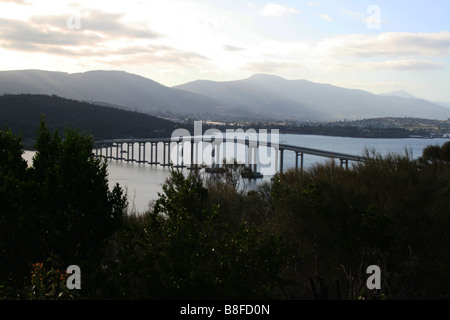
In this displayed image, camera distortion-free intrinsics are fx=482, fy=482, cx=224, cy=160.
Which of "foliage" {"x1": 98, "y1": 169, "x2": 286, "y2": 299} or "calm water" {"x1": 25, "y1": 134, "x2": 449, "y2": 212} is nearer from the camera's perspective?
"foliage" {"x1": 98, "y1": 169, "x2": 286, "y2": 299}

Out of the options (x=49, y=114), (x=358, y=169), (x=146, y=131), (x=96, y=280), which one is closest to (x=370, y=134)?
(x=146, y=131)

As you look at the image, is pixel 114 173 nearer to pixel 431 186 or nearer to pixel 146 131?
pixel 146 131

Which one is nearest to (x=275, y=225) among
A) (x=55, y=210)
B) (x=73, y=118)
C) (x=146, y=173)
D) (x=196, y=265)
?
Answer: (x=55, y=210)

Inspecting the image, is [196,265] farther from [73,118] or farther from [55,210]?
[73,118]

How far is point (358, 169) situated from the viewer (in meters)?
11.9

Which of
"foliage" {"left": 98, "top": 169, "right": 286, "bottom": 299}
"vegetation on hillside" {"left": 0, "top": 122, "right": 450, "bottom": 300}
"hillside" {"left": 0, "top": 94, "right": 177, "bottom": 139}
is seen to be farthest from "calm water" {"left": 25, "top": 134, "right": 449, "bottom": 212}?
"foliage" {"left": 98, "top": 169, "right": 286, "bottom": 299}

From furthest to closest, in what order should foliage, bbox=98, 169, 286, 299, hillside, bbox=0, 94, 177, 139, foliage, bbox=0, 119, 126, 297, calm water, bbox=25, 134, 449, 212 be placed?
hillside, bbox=0, 94, 177, 139 → calm water, bbox=25, 134, 449, 212 → foliage, bbox=0, 119, 126, 297 → foliage, bbox=98, 169, 286, 299

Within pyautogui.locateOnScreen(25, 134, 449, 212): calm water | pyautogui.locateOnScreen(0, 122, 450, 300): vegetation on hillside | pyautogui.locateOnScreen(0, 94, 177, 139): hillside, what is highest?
pyautogui.locateOnScreen(0, 94, 177, 139): hillside

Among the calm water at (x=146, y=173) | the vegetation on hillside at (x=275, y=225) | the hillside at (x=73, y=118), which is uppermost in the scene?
the hillside at (x=73, y=118)

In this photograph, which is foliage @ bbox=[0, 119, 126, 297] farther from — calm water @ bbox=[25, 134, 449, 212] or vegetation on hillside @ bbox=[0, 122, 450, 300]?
calm water @ bbox=[25, 134, 449, 212]

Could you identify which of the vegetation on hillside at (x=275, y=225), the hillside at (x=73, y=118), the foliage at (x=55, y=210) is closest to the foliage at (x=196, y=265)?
the vegetation on hillside at (x=275, y=225)

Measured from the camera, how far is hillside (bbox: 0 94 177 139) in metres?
73.8

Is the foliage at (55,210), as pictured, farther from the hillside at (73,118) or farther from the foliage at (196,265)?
the hillside at (73,118)

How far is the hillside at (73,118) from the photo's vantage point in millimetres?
73750
